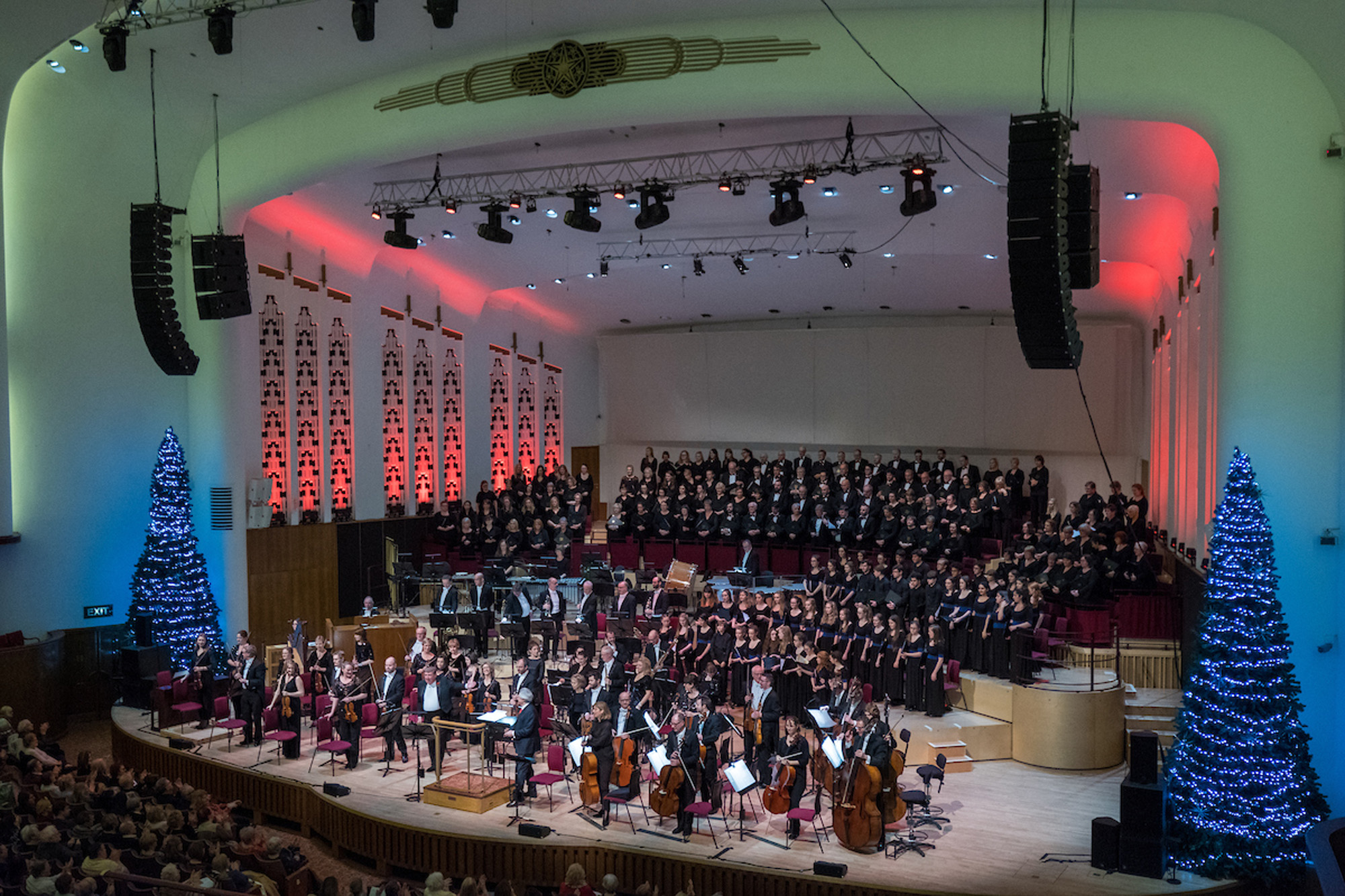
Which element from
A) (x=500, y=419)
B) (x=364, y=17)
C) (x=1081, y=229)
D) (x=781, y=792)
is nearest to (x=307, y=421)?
(x=500, y=419)

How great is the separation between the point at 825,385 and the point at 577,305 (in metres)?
5.30

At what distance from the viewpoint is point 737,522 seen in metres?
18.0

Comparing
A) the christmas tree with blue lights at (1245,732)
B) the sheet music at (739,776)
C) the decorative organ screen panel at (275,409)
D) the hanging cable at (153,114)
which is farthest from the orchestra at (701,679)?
the hanging cable at (153,114)

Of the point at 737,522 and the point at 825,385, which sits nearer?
the point at 737,522

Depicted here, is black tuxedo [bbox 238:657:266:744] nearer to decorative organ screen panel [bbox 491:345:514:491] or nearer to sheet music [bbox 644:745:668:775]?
sheet music [bbox 644:745:668:775]

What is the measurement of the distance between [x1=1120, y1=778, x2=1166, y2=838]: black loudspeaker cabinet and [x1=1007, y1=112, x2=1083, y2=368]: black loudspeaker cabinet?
4154 mm

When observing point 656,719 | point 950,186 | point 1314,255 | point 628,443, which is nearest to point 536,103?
point 950,186

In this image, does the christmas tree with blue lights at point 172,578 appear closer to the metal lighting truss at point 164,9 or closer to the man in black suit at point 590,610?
the man in black suit at point 590,610

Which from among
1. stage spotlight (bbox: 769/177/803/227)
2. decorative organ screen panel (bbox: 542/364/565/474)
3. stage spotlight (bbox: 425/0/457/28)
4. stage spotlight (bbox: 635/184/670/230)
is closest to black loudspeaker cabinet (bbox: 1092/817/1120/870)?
stage spotlight (bbox: 769/177/803/227)

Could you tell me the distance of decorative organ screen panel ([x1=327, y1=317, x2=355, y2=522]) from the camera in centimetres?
1858

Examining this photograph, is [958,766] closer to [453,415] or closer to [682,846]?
[682,846]

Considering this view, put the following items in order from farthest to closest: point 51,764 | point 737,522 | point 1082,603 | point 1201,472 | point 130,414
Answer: point 737,522 → point 130,414 → point 1082,603 → point 1201,472 → point 51,764

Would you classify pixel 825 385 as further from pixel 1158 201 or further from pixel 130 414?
pixel 130 414

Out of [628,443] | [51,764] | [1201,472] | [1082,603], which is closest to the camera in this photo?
[51,764]
